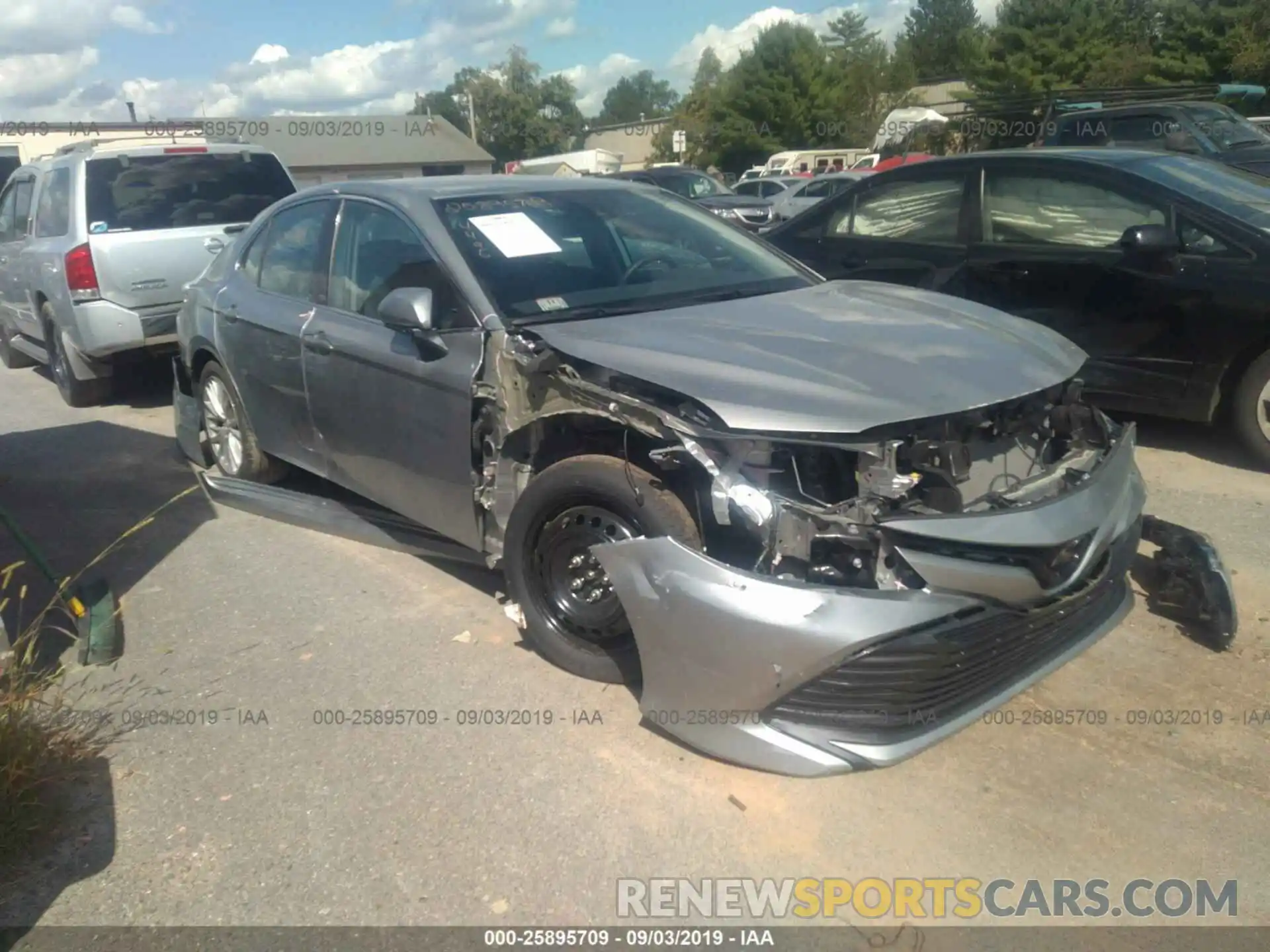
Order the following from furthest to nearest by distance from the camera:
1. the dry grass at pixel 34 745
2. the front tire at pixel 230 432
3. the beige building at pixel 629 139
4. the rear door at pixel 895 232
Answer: the beige building at pixel 629 139 < the rear door at pixel 895 232 < the front tire at pixel 230 432 < the dry grass at pixel 34 745

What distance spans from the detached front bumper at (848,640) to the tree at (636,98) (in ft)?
441

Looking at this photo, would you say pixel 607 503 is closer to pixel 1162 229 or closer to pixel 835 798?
pixel 835 798

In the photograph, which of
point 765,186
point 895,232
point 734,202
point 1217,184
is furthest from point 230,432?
point 765,186

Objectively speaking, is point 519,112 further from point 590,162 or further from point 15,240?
point 15,240

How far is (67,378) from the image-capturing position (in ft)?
28.3

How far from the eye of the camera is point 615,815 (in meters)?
3.05

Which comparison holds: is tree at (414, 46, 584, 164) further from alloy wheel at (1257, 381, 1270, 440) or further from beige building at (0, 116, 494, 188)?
alloy wheel at (1257, 381, 1270, 440)

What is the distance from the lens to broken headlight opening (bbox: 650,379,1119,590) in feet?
9.55

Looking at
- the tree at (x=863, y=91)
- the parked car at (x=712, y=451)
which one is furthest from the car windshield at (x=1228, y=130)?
the tree at (x=863, y=91)

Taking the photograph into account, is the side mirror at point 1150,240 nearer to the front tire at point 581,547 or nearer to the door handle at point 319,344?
the front tire at point 581,547

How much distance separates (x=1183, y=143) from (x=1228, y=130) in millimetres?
2018

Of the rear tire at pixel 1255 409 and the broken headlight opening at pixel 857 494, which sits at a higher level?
the broken headlight opening at pixel 857 494

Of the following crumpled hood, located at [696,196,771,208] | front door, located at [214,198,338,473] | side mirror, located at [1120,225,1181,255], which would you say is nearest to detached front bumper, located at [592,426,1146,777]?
front door, located at [214,198,338,473]

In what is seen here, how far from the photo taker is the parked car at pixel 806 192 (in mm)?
19984
